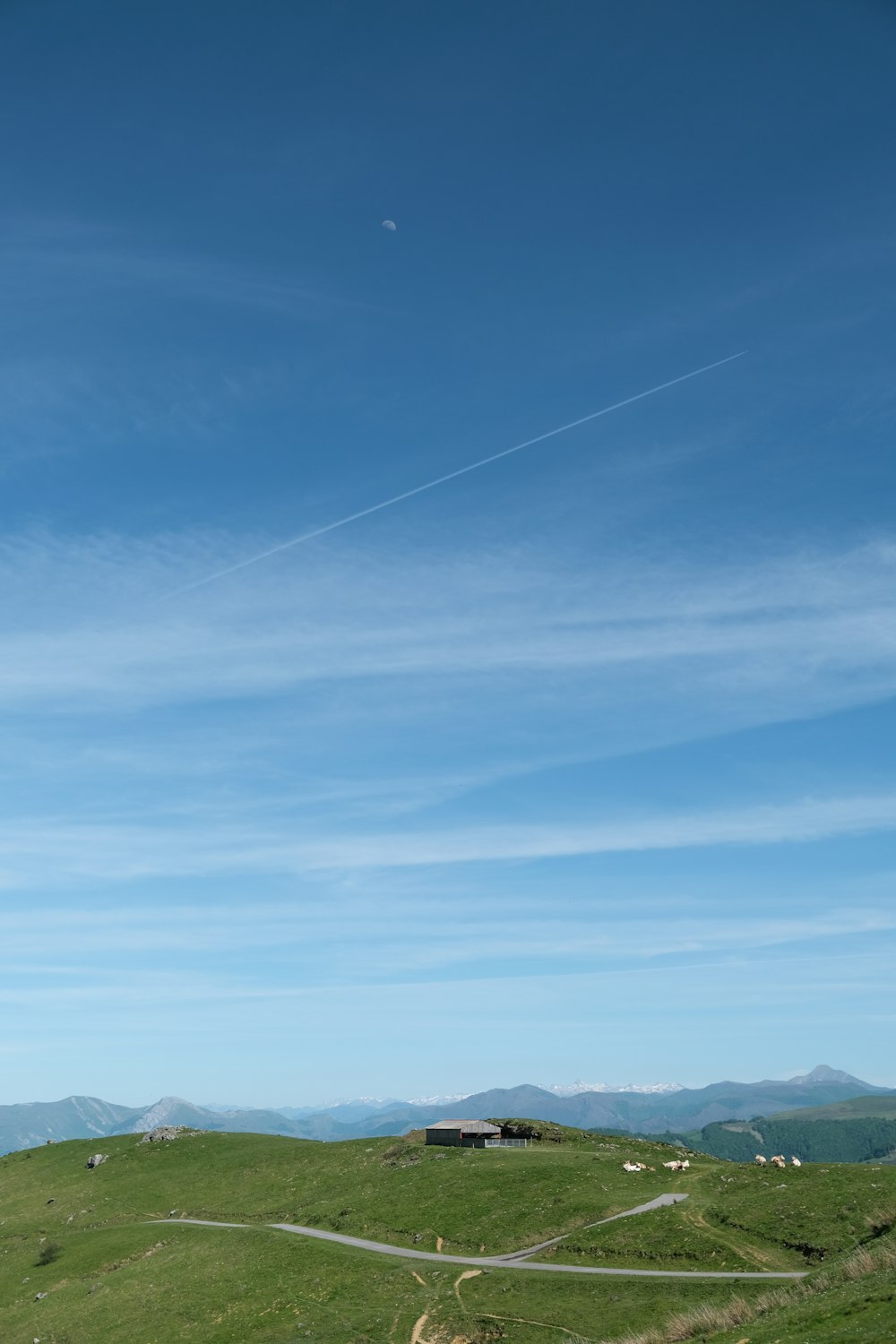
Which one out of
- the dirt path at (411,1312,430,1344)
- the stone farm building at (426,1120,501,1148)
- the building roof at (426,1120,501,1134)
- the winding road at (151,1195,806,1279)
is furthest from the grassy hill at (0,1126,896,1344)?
the building roof at (426,1120,501,1134)

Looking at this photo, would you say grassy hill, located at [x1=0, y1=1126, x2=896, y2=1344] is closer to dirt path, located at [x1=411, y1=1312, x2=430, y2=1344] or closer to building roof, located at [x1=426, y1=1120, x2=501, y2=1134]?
dirt path, located at [x1=411, y1=1312, x2=430, y2=1344]

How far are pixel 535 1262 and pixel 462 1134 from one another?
168 ft

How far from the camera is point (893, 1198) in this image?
215 feet

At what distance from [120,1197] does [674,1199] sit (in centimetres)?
7309

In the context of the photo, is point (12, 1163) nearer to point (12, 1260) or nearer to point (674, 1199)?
point (12, 1260)

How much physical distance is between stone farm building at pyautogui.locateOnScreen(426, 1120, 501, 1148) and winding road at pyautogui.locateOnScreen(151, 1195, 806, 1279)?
2958cm

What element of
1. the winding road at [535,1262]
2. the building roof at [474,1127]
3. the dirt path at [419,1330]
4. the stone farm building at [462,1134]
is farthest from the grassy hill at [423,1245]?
the building roof at [474,1127]

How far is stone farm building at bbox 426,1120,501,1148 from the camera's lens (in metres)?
114

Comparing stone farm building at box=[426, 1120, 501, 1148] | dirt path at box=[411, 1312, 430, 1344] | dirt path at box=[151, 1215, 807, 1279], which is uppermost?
stone farm building at box=[426, 1120, 501, 1148]

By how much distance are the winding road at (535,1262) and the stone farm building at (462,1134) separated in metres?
29.6

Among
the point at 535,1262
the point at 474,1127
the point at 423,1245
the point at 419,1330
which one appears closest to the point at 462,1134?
the point at 474,1127

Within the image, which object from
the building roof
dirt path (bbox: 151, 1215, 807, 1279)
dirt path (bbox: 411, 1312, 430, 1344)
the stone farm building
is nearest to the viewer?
dirt path (bbox: 411, 1312, 430, 1344)

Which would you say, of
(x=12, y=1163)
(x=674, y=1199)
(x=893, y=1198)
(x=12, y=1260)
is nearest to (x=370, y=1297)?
(x=674, y=1199)

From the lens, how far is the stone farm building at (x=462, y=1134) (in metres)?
114
